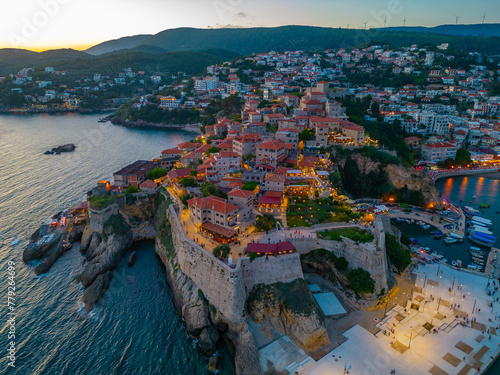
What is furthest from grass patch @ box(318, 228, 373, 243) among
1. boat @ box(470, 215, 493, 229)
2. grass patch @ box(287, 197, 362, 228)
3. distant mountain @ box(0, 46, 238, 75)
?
distant mountain @ box(0, 46, 238, 75)

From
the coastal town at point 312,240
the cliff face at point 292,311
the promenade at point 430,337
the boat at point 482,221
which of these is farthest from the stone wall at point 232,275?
the boat at point 482,221

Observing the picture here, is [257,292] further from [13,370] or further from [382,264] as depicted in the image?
[13,370]

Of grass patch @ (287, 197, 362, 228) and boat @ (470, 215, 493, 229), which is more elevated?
grass patch @ (287, 197, 362, 228)

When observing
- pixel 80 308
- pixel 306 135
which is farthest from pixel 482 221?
pixel 80 308

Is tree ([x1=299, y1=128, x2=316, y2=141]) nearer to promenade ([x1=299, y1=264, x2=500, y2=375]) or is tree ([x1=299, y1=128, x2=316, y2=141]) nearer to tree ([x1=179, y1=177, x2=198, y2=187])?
tree ([x1=179, y1=177, x2=198, y2=187])

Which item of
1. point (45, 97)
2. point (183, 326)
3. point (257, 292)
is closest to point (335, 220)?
point (257, 292)
